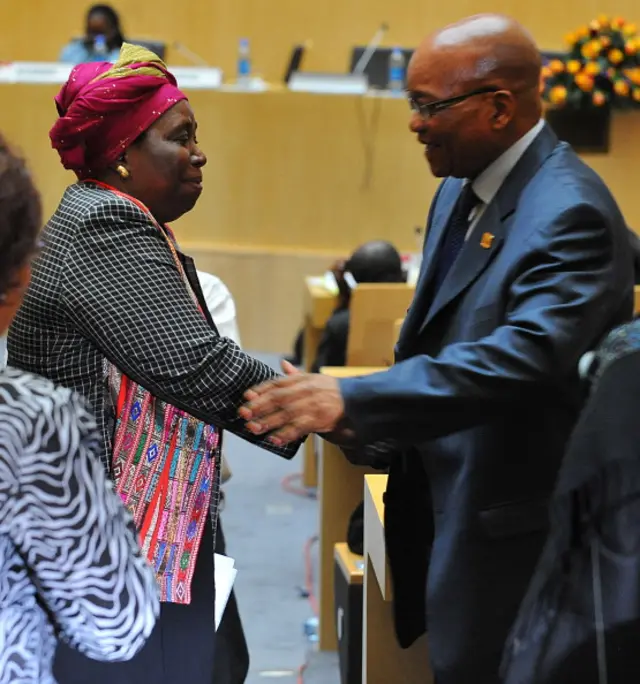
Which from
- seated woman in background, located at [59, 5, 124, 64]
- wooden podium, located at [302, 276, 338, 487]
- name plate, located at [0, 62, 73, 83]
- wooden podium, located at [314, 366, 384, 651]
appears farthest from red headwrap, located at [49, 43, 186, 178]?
seated woman in background, located at [59, 5, 124, 64]

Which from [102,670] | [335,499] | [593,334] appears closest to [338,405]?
[593,334]

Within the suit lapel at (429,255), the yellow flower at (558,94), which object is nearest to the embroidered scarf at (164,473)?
the suit lapel at (429,255)

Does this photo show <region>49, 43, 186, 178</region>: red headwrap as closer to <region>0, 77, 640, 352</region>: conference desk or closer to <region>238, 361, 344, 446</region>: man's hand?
<region>238, 361, 344, 446</region>: man's hand

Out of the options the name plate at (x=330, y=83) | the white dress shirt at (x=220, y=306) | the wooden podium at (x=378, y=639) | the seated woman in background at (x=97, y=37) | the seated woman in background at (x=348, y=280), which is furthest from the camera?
the seated woman in background at (x=97, y=37)

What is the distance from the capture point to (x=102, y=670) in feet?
5.09

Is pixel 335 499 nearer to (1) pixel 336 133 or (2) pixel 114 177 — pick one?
(2) pixel 114 177

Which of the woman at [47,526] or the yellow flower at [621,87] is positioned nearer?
the woman at [47,526]

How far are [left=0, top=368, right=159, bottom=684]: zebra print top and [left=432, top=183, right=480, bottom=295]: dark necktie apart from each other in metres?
0.86

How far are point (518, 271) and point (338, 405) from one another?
347 mm

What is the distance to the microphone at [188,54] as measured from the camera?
8.50 m

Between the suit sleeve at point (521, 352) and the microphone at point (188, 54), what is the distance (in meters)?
7.30

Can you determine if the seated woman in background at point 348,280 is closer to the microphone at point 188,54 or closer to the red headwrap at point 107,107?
the red headwrap at point 107,107

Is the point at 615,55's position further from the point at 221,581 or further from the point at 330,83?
the point at 221,581

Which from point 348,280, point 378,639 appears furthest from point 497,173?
point 348,280
